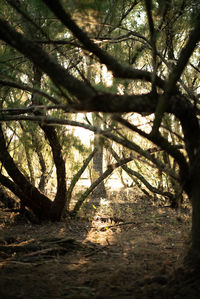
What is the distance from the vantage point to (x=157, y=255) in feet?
10.5

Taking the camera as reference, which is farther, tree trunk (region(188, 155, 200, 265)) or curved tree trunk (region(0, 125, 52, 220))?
curved tree trunk (region(0, 125, 52, 220))

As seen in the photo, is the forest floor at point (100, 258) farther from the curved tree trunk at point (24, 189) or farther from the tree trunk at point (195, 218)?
Answer: the curved tree trunk at point (24, 189)

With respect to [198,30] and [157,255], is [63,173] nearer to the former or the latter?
[157,255]

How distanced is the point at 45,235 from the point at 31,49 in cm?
302

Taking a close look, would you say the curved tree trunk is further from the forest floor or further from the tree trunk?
the tree trunk

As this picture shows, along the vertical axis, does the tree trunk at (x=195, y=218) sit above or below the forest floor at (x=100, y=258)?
above

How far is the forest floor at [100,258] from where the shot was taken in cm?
226

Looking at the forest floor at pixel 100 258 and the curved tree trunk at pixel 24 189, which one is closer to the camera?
the forest floor at pixel 100 258

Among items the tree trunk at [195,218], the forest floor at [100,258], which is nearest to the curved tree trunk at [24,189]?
the forest floor at [100,258]

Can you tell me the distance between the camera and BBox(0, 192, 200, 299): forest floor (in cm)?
226

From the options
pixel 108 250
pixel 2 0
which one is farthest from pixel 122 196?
pixel 2 0

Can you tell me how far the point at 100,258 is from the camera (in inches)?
127

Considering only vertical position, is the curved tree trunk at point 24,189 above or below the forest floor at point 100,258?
above

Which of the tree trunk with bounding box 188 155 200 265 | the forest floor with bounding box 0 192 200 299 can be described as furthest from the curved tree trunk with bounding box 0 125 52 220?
the tree trunk with bounding box 188 155 200 265
